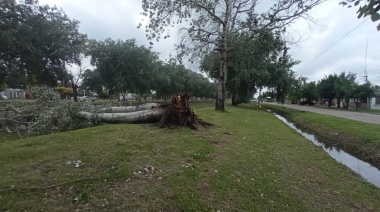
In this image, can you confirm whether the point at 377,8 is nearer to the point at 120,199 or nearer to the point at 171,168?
the point at 120,199

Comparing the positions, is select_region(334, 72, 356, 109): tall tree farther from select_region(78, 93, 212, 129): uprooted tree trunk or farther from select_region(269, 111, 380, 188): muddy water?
select_region(78, 93, 212, 129): uprooted tree trunk

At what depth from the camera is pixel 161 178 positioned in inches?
189

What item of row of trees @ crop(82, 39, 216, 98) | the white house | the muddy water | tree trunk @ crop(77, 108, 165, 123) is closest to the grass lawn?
the muddy water

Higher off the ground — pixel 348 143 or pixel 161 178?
pixel 161 178

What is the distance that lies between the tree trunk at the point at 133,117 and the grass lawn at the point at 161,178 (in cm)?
173

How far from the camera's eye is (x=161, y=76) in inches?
1725

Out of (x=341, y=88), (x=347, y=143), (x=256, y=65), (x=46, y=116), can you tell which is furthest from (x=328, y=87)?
(x=46, y=116)

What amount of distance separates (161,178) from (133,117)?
5.17 meters

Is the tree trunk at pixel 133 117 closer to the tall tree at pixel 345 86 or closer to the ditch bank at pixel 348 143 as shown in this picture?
the ditch bank at pixel 348 143

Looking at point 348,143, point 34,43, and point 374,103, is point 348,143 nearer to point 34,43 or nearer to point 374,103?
point 34,43

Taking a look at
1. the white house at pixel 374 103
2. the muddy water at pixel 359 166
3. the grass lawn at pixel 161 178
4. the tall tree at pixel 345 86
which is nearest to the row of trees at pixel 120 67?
the muddy water at pixel 359 166

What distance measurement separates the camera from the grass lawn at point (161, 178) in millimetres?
3898

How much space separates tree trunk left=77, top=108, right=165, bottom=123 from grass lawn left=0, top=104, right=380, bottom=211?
Result: 1.73 metres

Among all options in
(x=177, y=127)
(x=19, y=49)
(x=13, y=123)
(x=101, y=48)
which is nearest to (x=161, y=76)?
(x=101, y=48)
